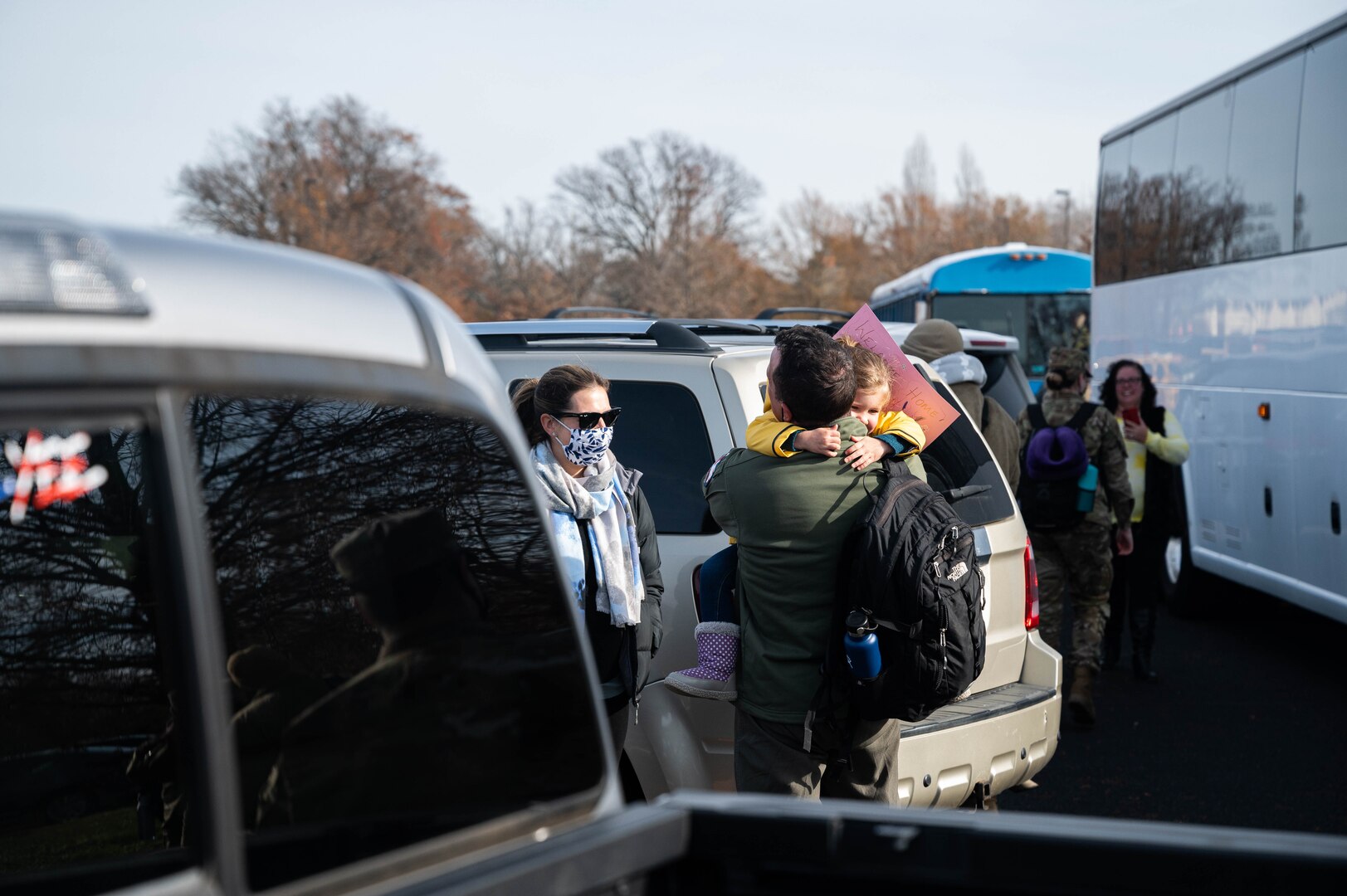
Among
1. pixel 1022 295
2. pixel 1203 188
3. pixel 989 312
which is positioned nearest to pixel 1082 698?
pixel 1203 188

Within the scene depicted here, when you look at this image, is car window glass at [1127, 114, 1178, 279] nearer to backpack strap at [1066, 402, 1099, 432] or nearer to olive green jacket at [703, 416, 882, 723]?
backpack strap at [1066, 402, 1099, 432]

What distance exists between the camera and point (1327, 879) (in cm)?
158

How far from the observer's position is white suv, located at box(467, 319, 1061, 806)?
420 centimetres

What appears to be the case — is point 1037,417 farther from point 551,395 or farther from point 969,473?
point 551,395

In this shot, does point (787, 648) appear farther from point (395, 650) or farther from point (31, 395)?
point (31, 395)

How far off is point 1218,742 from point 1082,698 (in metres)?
0.72

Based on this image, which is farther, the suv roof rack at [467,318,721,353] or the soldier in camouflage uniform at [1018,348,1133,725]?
the soldier in camouflage uniform at [1018,348,1133,725]

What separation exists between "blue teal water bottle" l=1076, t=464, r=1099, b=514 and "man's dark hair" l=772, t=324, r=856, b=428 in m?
3.89

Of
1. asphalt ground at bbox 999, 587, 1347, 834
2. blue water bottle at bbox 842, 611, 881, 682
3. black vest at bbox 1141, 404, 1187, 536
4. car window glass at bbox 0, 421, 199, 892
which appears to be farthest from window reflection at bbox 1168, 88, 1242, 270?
car window glass at bbox 0, 421, 199, 892

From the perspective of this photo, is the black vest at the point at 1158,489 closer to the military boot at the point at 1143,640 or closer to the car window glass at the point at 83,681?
the military boot at the point at 1143,640

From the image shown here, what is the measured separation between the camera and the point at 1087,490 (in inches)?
275

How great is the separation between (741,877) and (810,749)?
1.80m

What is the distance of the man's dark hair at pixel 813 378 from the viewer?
3432 mm

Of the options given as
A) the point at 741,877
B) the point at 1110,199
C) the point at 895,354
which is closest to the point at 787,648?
the point at 895,354
